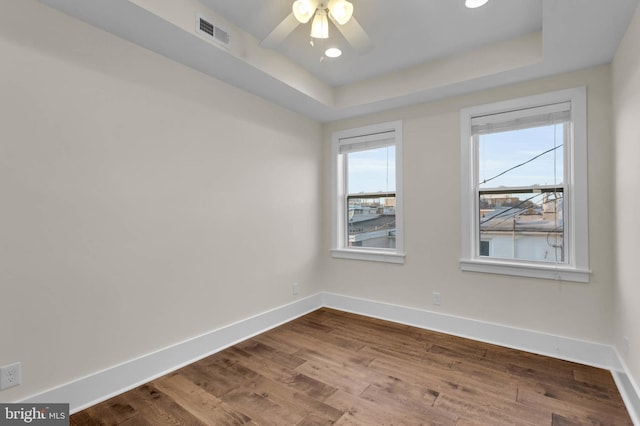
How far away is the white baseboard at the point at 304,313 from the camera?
6.68 ft

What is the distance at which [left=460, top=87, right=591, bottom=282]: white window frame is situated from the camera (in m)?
2.65

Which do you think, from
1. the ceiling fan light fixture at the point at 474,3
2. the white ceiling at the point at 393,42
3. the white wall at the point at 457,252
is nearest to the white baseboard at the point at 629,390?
the white wall at the point at 457,252

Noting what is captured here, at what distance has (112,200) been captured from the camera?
7.26 ft

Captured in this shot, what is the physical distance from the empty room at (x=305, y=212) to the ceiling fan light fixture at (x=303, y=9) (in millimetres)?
17

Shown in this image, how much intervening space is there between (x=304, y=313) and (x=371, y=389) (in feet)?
5.76

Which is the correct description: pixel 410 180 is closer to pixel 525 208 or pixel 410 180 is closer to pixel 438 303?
pixel 525 208

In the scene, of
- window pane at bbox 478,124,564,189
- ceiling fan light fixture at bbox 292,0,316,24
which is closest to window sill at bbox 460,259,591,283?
window pane at bbox 478,124,564,189

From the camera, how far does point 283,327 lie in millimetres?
3479

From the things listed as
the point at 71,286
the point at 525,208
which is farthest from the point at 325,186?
the point at 71,286

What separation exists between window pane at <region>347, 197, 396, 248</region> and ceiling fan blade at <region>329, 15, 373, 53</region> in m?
1.99

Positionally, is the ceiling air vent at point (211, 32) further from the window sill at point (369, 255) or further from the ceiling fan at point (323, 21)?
the window sill at point (369, 255)

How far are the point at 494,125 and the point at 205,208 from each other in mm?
2961

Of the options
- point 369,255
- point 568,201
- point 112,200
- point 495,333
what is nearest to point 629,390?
point 495,333

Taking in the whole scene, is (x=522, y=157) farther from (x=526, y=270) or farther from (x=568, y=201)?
(x=526, y=270)
